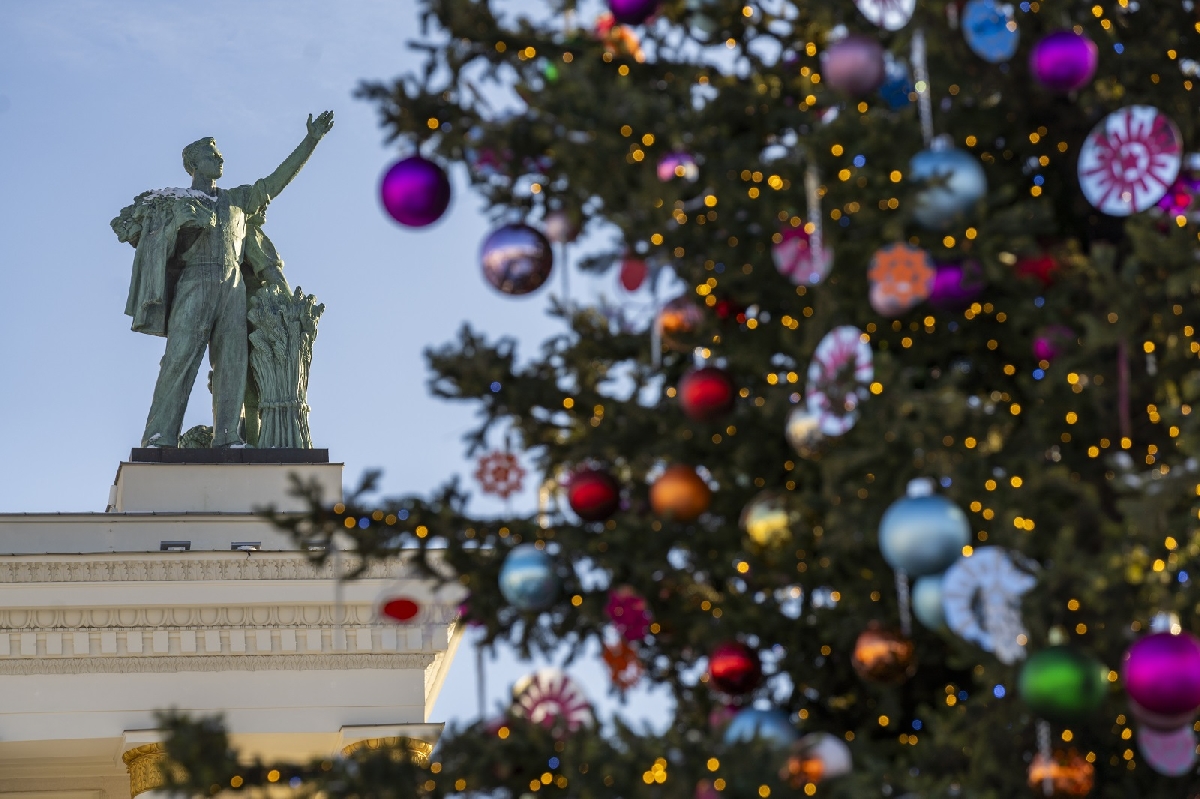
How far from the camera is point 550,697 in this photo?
5.67 meters

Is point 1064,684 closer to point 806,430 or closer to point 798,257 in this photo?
point 806,430

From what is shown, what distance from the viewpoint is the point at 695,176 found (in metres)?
5.35

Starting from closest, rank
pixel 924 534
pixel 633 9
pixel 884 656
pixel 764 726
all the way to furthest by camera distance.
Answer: pixel 924 534 < pixel 884 656 < pixel 764 726 < pixel 633 9

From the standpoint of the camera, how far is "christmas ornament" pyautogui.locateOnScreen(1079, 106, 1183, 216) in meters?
5.20

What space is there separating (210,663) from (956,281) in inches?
368

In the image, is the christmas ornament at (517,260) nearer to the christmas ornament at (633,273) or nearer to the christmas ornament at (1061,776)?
the christmas ornament at (633,273)

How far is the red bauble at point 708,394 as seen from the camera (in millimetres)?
5402

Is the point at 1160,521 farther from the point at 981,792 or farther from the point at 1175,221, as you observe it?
the point at 1175,221

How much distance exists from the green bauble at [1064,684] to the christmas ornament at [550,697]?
1.57 metres

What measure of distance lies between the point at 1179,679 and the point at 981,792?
0.64 meters

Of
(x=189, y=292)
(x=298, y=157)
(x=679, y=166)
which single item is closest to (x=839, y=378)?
(x=679, y=166)

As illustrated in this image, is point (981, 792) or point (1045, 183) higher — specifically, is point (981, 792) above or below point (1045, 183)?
below

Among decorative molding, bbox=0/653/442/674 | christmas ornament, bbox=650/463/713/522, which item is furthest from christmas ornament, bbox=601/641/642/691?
decorative molding, bbox=0/653/442/674

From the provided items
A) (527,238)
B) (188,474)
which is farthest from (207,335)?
(527,238)
